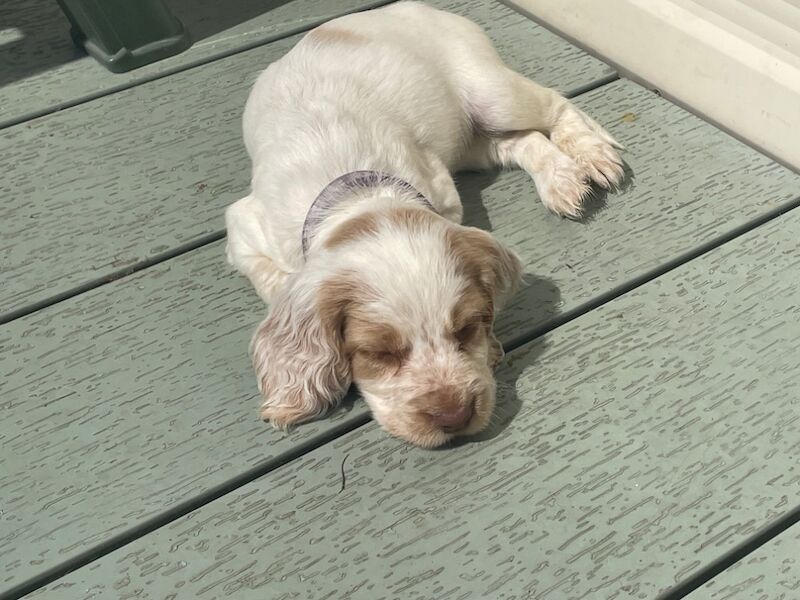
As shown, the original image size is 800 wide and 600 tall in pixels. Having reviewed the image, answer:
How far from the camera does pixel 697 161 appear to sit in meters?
2.83

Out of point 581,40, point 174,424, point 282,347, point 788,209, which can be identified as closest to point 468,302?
point 282,347

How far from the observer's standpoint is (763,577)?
1826 millimetres

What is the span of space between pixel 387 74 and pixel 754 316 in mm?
1266

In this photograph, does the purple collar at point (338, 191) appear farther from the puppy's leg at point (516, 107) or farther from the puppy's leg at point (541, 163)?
the puppy's leg at point (516, 107)

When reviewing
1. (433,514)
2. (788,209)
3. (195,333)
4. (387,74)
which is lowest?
(788,209)

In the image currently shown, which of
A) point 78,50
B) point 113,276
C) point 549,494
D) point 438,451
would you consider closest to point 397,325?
point 438,451

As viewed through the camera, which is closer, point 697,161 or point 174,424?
point 174,424

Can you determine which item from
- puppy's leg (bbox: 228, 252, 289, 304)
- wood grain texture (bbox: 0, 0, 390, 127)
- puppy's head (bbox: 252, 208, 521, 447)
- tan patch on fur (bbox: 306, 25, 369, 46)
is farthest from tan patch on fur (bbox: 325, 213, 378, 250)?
wood grain texture (bbox: 0, 0, 390, 127)

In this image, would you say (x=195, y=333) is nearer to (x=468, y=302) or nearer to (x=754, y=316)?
(x=468, y=302)

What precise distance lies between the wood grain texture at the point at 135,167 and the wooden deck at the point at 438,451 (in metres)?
0.01

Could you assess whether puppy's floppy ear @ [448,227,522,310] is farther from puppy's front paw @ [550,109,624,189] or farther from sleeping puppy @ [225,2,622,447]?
puppy's front paw @ [550,109,624,189]

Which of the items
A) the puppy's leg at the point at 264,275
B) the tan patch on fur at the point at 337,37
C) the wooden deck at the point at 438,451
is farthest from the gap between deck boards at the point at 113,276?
the tan patch on fur at the point at 337,37

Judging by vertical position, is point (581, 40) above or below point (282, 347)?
below

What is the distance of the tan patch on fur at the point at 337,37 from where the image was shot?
280 cm
